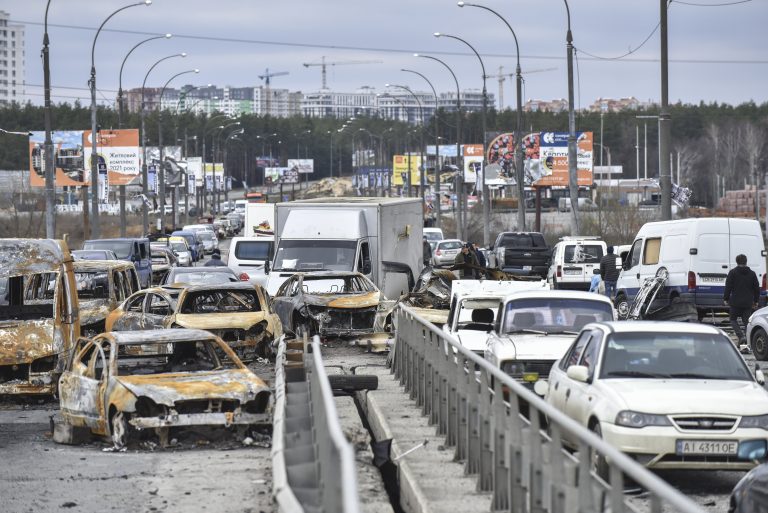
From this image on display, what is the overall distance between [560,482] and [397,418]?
8.00 metres

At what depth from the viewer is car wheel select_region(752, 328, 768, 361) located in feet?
75.6

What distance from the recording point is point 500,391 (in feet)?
32.5

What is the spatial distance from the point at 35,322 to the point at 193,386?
17.4 feet

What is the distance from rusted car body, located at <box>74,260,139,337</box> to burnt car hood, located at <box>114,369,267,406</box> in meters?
10.1

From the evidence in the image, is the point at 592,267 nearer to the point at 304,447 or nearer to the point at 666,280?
the point at 666,280

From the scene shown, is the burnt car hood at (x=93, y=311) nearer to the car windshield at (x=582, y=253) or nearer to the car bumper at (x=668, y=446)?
the car bumper at (x=668, y=446)

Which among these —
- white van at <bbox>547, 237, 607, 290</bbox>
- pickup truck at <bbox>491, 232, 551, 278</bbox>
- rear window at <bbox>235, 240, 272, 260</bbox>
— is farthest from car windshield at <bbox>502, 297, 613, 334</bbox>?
pickup truck at <bbox>491, 232, 551, 278</bbox>

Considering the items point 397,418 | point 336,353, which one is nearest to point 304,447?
point 397,418

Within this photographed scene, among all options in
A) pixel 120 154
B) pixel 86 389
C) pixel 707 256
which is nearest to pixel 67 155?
pixel 120 154

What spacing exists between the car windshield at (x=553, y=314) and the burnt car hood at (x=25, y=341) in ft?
19.9

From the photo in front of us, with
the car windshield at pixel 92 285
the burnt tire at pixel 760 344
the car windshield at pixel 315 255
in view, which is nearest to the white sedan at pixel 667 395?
the burnt tire at pixel 760 344

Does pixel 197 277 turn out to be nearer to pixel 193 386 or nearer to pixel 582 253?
pixel 582 253

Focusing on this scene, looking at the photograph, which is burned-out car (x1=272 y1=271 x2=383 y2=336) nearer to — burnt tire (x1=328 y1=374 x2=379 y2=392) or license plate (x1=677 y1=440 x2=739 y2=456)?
burnt tire (x1=328 y1=374 x2=379 y2=392)

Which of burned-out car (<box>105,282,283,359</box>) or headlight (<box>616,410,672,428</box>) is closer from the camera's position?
headlight (<box>616,410,672,428</box>)
